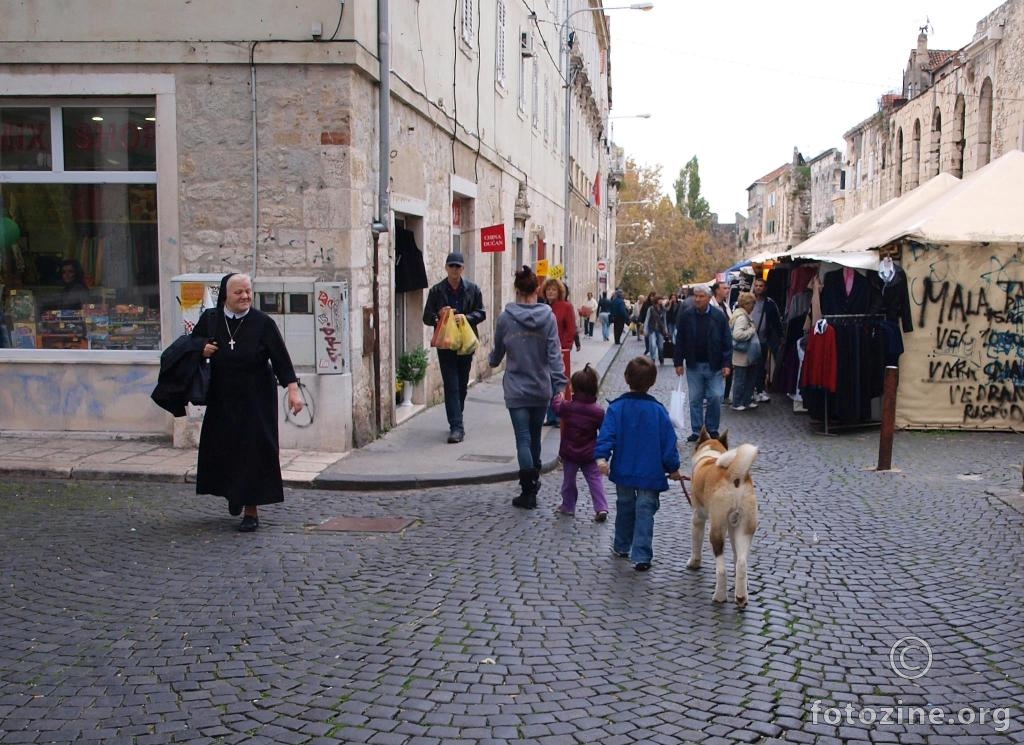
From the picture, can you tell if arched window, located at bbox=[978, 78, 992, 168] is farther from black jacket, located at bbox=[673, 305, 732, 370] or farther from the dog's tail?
the dog's tail

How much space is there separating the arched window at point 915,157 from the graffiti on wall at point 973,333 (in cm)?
2368

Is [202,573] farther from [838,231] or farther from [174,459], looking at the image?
[838,231]

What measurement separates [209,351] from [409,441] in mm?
3948

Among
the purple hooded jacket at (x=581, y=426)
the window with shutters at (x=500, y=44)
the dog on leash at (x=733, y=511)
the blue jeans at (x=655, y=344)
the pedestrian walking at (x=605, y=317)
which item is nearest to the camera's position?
the dog on leash at (x=733, y=511)

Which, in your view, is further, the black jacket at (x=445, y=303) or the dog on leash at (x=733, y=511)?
the black jacket at (x=445, y=303)

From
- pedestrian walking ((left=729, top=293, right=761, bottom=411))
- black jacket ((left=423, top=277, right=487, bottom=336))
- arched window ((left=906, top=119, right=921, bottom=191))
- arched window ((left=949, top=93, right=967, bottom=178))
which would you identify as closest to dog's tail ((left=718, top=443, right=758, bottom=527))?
black jacket ((left=423, top=277, right=487, bottom=336))

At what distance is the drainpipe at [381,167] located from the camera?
10.3m

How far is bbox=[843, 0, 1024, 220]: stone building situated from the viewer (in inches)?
976

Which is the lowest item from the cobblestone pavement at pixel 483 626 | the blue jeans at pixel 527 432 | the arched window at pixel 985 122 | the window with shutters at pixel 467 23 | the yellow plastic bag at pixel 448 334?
the cobblestone pavement at pixel 483 626

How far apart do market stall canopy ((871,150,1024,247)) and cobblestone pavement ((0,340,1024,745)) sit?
15.9 feet

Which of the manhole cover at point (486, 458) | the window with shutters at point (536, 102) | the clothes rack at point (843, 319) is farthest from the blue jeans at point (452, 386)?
the window with shutters at point (536, 102)

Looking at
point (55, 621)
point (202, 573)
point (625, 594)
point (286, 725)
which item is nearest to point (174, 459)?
point (202, 573)

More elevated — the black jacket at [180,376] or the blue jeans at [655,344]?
the black jacket at [180,376]

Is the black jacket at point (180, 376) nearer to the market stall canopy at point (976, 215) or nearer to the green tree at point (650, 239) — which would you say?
the market stall canopy at point (976, 215)
